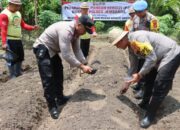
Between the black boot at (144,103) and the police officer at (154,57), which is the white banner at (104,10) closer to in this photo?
the black boot at (144,103)

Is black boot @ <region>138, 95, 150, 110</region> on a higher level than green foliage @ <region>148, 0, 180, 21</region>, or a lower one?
higher

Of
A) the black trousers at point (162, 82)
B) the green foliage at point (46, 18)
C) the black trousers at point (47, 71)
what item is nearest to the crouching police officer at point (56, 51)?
the black trousers at point (47, 71)

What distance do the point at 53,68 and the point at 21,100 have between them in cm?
85

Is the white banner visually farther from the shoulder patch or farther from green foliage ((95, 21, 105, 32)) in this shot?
the shoulder patch

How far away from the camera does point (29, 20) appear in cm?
1664

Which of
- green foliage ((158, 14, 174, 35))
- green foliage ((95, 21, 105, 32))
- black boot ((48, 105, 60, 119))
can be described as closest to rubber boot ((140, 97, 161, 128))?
black boot ((48, 105, 60, 119))

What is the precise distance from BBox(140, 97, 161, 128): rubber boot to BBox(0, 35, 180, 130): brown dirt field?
0.09 metres

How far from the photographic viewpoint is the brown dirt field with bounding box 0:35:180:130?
18.7ft

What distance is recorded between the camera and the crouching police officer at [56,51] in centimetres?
570

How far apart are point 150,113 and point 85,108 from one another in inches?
39.5

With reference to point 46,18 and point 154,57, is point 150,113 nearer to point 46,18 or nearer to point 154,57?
point 154,57

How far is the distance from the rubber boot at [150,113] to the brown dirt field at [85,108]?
85 mm

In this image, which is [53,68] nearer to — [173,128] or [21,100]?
[21,100]

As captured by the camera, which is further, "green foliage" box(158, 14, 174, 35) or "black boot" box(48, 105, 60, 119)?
"green foliage" box(158, 14, 174, 35)
